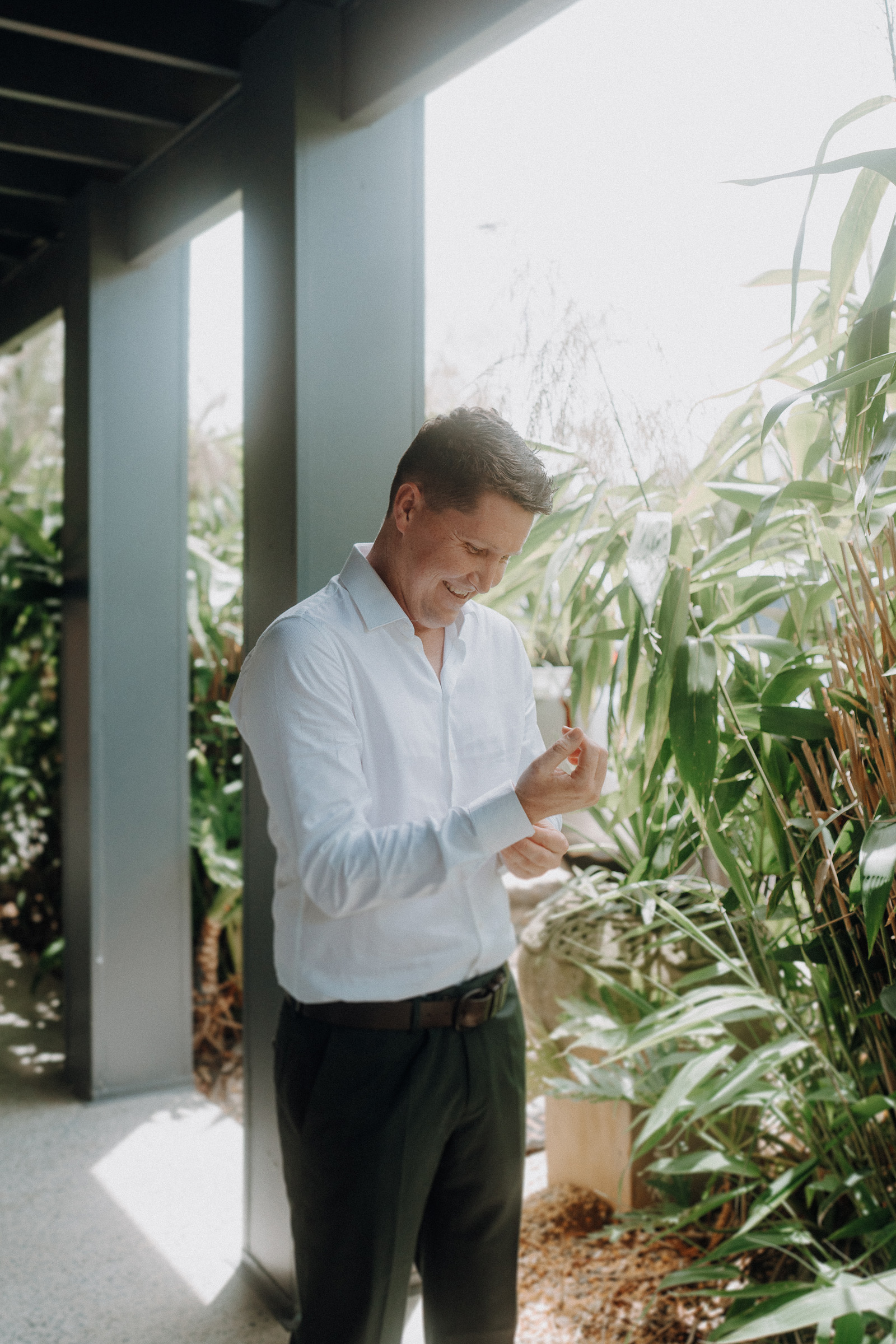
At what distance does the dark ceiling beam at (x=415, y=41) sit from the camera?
180 cm

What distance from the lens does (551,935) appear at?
250cm

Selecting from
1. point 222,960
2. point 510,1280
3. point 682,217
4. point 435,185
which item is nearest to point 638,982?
point 510,1280

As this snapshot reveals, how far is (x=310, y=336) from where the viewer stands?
6.83 ft

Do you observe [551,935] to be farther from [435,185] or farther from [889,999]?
[435,185]

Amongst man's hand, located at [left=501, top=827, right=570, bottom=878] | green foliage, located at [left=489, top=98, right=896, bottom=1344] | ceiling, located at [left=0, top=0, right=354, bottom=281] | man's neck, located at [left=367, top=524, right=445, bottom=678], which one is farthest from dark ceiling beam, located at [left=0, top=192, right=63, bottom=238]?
man's hand, located at [left=501, top=827, right=570, bottom=878]

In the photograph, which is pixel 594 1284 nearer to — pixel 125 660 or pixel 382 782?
pixel 382 782

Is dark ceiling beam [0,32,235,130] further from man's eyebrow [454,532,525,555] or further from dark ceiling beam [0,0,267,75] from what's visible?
man's eyebrow [454,532,525,555]

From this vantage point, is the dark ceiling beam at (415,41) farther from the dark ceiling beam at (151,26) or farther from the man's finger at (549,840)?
the man's finger at (549,840)

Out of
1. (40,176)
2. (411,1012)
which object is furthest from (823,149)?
(40,176)

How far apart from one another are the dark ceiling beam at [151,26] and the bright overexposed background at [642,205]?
522 millimetres

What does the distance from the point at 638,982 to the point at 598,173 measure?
154 centimetres

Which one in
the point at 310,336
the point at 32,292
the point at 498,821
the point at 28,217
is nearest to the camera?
the point at 498,821

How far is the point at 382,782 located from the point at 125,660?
A: 2.05m

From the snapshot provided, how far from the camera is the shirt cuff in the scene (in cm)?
129
